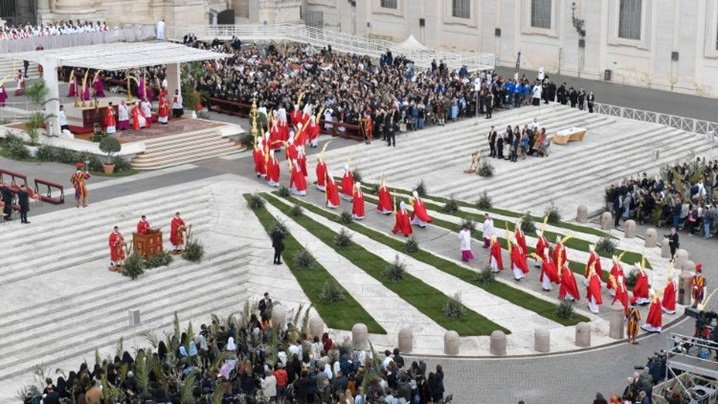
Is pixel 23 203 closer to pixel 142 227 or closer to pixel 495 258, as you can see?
pixel 142 227

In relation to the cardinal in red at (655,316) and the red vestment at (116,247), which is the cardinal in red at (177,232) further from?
the cardinal in red at (655,316)

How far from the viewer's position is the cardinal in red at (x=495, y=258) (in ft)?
122

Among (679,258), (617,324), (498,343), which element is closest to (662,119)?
(679,258)

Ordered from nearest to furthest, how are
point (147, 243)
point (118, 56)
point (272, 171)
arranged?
1. point (147, 243)
2. point (272, 171)
3. point (118, 56)

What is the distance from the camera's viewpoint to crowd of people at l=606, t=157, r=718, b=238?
4325 centimetres

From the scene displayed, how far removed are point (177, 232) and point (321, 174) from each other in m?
7.23

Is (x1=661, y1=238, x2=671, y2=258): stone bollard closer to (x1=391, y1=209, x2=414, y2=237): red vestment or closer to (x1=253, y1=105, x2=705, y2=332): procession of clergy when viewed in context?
(x1=253, y1=105, x2=705, y2=332): procession of clergy

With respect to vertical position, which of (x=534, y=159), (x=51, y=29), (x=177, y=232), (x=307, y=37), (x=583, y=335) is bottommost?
(x=583, y=335)

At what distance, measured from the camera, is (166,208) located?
1587 inches

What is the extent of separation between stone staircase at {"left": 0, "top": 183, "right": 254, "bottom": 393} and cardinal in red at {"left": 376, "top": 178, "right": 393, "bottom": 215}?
4857mm

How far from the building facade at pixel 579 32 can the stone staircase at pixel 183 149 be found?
71.8 feet

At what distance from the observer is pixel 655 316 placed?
34.1 m

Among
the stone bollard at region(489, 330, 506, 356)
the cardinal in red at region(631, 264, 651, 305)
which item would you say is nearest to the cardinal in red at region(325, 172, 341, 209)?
the cardinal in red at region(631, 264, 651, 305)

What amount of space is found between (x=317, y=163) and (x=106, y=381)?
58.9 feet
